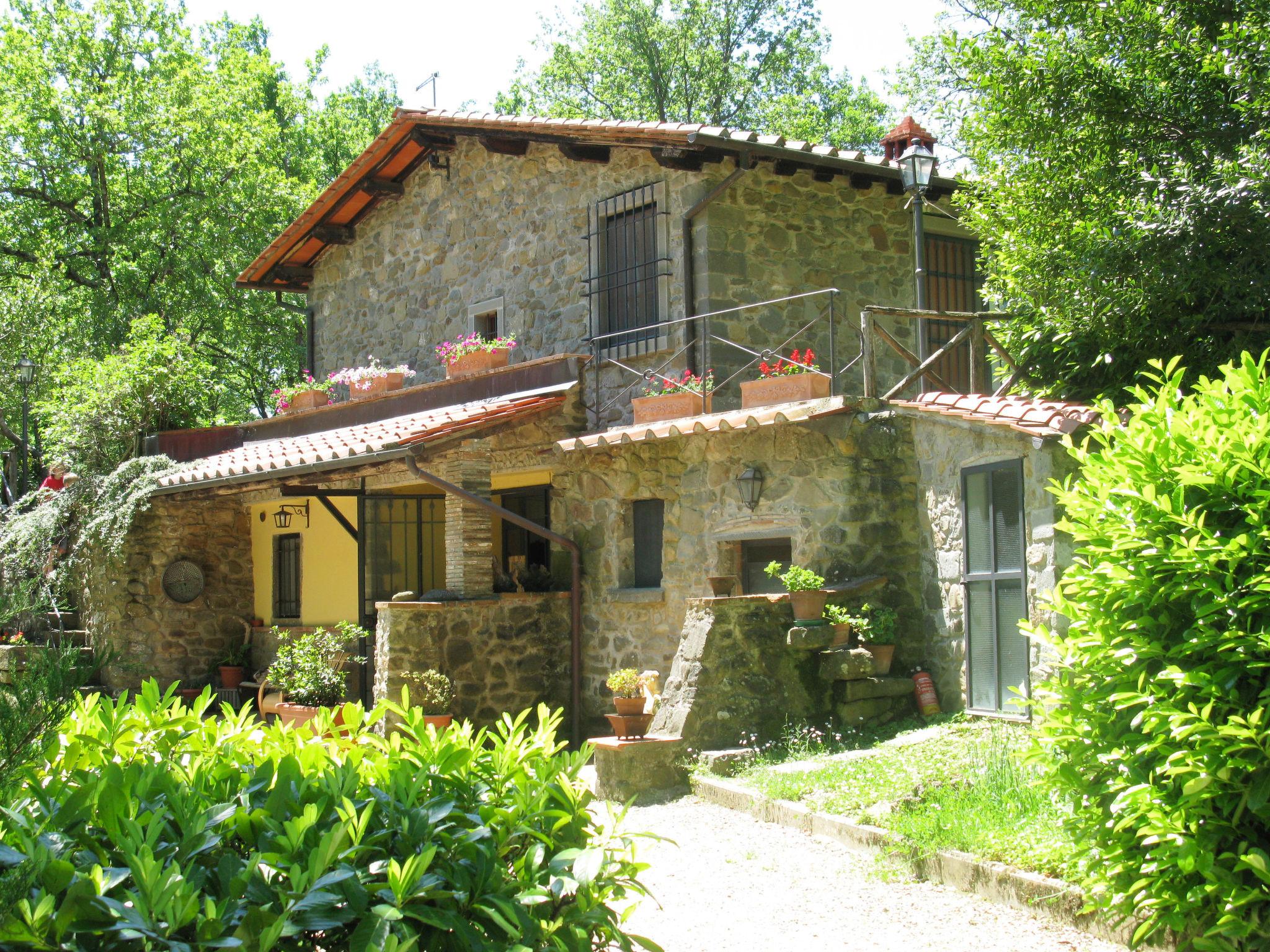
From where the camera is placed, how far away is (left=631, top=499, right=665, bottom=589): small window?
10984 mm

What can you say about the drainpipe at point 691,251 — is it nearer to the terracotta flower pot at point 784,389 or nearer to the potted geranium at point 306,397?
the terracotta flower pot at point 784,389

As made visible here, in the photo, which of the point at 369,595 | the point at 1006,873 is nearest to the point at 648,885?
the point at 1006,873

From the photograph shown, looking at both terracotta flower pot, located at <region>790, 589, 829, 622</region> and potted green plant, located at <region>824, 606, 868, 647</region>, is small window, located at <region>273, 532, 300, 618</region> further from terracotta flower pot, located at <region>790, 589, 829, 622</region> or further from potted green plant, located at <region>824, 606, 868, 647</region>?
potted green plant, located at <region>824, 606, 868, 647</region>

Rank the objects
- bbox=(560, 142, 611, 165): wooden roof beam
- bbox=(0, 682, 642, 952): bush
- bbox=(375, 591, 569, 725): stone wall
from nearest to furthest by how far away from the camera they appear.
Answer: bbox=(0, 682, 642, 952): bush, bbox=(375, 591, 569, 725): stone wall, bbox=(560, 142, 611, 165): wooden roof beam

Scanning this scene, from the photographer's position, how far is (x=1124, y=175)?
7.49 m

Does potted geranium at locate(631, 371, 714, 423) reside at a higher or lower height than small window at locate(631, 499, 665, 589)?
higher

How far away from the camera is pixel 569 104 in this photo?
92.8 ft

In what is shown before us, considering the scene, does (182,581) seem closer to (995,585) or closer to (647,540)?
(647,540)

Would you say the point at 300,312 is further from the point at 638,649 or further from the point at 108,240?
the point at 638,649

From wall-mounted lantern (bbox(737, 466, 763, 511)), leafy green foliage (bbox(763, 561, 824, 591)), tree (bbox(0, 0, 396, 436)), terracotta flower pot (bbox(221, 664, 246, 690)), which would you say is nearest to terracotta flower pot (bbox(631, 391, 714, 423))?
wall-mounted lantern (bbox(737, 466, 763, 511))

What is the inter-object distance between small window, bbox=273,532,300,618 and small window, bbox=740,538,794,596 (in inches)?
273

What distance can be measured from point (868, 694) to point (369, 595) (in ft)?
19.6

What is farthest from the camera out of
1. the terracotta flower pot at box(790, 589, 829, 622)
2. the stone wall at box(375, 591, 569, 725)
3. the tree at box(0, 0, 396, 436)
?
the tree at box(0, 0, 396, 436)

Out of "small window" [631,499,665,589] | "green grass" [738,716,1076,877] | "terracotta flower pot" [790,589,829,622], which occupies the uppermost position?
"small window" [631,499,665,589]
